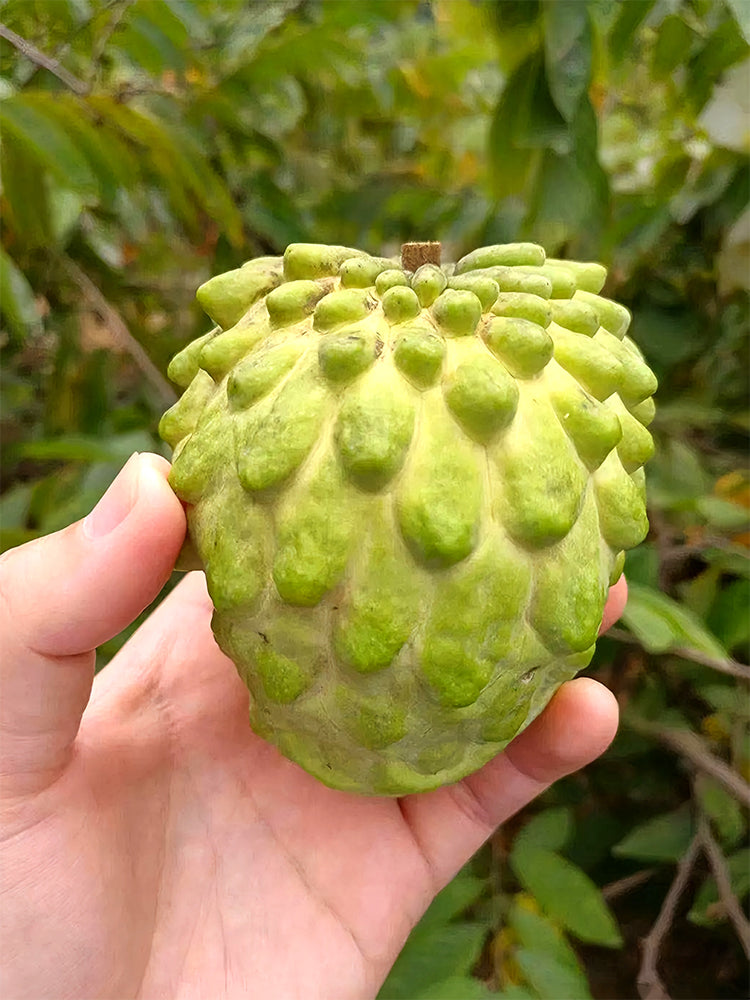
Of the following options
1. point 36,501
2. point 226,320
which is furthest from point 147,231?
point 226,320

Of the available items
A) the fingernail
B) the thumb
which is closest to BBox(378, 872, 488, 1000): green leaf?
the thumb

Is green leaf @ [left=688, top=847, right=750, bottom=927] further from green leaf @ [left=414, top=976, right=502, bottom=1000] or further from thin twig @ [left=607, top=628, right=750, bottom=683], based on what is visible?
green leaf @ [left=414, top=976, right=502, bottom=1000]

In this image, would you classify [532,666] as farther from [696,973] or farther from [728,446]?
[696,973]

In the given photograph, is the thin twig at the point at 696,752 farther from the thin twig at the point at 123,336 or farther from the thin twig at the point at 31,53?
the thin twig at the point at 31,53

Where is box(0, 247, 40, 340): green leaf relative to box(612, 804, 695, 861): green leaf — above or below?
above

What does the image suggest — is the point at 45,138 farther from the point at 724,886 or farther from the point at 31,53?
the point at 724,886

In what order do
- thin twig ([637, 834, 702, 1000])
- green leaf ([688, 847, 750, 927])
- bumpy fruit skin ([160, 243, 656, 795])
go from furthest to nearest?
green leaf ([688, 847, 750, 927]) < thin twig ([637, 834, 702, 1000]) < bumpy fruit skin ([160, 243, 656, 795])

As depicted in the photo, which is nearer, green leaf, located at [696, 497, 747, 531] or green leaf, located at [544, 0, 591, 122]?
green leaf, located at [544, 0, 591, 122]

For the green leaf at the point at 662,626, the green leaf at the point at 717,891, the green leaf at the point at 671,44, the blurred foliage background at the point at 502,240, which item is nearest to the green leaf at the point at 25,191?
the blurred foliage background at the point at 502,240
